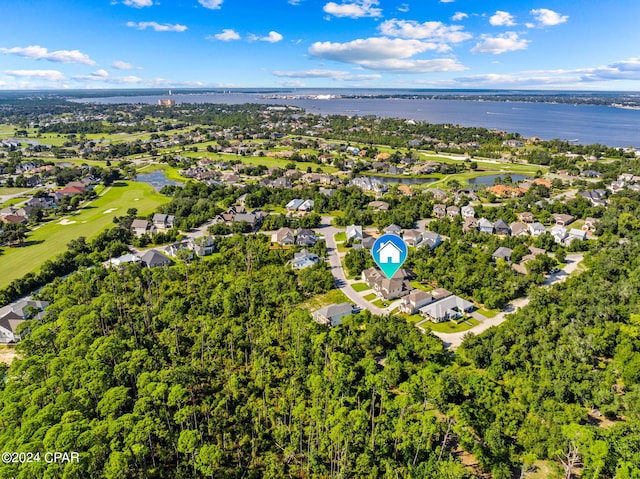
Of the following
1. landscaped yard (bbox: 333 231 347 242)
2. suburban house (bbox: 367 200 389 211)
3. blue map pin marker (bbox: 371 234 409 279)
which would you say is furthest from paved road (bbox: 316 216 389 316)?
suburban house (bbox: 367 200 389 211)

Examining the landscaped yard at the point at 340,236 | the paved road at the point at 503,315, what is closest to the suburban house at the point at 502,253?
the paved road at the point at 503,315

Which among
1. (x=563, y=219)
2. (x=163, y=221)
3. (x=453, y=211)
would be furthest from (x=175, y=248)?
(x=563, y=219)

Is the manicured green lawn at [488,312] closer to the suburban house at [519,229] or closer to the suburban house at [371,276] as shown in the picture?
the suburban house at [371,276]

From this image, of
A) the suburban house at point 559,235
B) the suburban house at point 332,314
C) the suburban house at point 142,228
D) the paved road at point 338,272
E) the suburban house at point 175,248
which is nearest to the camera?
the suburban house at point 332,314

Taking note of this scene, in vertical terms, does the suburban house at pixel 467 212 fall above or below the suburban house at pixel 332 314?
above

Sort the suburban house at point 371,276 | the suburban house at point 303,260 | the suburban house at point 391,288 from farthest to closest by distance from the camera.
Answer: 1. the suburban house at point 303,260
2. the suburban house at point 371,276
3. the suburban house at point 391,288

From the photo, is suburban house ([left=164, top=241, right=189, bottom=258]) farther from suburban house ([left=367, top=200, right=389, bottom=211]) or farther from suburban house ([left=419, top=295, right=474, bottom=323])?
suburban house ([left=367, top=200, right=389, bottom=211])

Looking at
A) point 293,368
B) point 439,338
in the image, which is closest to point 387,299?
point 439,338
